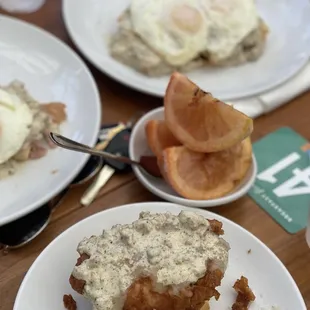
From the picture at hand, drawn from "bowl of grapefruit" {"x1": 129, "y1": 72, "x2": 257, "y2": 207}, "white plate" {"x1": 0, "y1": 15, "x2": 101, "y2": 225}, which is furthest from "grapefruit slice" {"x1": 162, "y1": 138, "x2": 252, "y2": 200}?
"white plate" {"x1": 0, "y1": 15, "x2": 101, "y2": 225}

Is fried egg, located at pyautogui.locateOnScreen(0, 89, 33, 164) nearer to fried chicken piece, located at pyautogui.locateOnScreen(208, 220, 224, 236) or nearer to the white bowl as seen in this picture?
the white bowl

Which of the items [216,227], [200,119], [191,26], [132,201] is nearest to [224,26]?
[191,26]

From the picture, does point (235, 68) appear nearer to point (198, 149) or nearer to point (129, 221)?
point (198, 149)

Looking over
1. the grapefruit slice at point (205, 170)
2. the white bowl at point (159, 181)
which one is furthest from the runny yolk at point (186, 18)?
the grapefruit slice at point (205, 170)

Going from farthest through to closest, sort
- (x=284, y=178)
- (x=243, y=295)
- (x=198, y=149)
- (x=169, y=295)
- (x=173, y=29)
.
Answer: (x=173, y=29)
(x=284, y=178)
(x=198, y=149)
(x=243, y=295)
(x=169, y=295)

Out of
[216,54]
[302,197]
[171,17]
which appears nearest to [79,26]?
[171,17]

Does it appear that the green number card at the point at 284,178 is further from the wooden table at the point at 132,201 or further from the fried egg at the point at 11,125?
the fried egg at the point at 11,125
